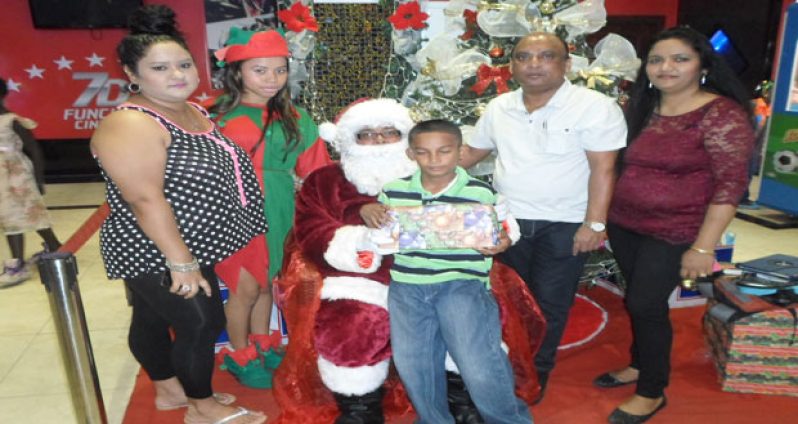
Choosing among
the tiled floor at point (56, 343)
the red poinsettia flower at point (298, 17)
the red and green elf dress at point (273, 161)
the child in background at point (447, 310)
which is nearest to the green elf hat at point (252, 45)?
the red and green elf dress at point (273, 161)

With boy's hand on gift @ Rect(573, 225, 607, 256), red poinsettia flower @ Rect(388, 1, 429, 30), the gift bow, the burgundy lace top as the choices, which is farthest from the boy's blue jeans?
red poinsettia flower @ Rect(388, 1, 429, 30)

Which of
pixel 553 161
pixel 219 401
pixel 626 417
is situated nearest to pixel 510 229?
pixel 553 161

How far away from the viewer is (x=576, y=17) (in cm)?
318

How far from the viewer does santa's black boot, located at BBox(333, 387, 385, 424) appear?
235 cm

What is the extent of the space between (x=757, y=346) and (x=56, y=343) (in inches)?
146

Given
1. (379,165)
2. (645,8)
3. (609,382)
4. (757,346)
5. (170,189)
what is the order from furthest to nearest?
(645,8) < (609,382) < (757,346) < (379,165) < (170,189)

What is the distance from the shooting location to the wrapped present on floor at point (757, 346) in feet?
8.62

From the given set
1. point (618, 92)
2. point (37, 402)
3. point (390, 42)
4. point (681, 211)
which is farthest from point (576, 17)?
point (37, 402)

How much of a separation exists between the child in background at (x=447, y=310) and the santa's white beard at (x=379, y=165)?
0.16 meters

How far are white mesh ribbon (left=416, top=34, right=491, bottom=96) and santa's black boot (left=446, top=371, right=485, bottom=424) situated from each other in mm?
1648

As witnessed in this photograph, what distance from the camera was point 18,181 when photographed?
4.16 metres

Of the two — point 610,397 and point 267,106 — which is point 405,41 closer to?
point 267,106

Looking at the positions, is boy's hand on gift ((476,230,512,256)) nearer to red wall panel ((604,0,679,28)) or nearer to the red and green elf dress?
the red and green elf dress

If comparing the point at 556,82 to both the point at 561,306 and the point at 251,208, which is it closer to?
the point at 561,306
